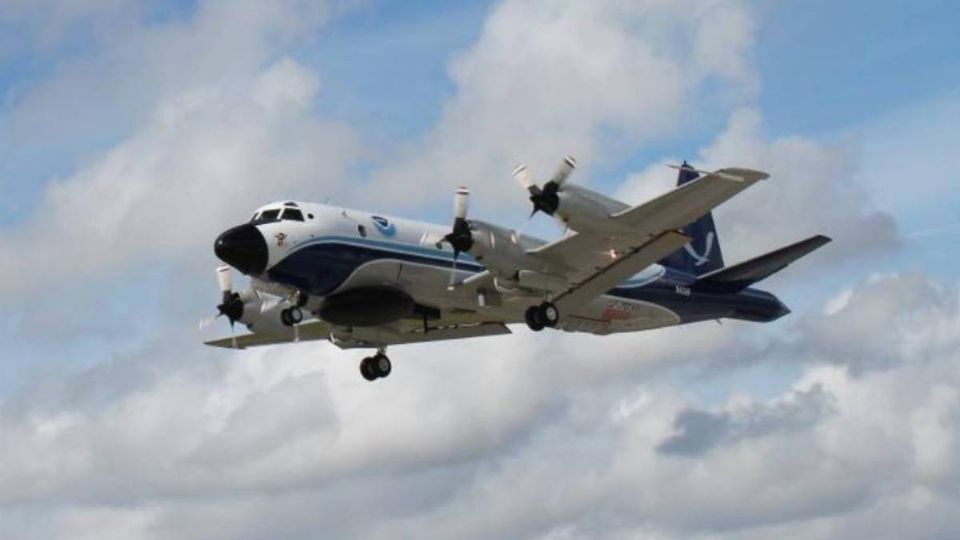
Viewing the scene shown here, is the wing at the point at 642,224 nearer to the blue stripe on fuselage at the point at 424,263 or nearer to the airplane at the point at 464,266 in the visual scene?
the airplane at the point at 464,266

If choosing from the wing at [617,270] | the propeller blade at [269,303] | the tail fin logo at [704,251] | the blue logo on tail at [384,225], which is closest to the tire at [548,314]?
the wing at [617,270]

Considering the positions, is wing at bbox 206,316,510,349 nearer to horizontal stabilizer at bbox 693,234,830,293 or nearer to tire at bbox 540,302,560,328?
tire at bbox 540,302,560,328

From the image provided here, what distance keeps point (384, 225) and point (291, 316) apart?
4.40 metres

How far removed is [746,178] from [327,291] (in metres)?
13.1

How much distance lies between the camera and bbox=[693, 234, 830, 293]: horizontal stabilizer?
170 ft

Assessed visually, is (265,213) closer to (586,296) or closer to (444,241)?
(444,241)

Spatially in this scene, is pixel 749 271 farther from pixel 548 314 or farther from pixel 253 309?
pixel 253 309

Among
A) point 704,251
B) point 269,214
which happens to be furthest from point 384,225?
point 704,251

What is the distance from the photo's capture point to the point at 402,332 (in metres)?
54.6

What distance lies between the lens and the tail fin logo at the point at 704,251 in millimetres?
58969

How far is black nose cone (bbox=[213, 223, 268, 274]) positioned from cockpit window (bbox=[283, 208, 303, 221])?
1085mm

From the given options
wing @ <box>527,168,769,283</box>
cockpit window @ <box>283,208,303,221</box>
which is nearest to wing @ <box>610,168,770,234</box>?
wing @ <box>527,168,769,283</box>

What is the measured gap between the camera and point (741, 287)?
2224 inches

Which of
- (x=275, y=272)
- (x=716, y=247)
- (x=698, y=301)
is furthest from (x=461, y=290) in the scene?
(x=716, y=247)
